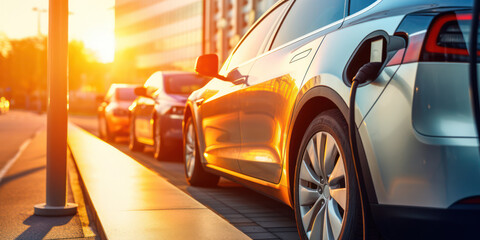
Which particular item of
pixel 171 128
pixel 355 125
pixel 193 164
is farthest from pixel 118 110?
pixel 355 125

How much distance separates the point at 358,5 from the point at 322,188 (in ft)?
3.41

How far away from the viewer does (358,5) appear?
3.50 metres

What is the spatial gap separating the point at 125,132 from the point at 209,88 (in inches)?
369

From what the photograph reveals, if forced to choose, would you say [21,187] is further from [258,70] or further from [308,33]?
[308,33]

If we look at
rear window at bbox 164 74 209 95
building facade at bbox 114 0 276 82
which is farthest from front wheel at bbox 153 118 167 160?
building facade at bbox 114 0 276 82

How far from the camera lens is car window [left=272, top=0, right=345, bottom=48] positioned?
385 centimetres

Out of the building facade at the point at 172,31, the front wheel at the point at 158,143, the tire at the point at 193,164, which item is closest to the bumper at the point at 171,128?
the front wheel at the point at 158,143

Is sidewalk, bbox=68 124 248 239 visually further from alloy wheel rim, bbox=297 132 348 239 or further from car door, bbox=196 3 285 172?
alloy wheel rim, bbox=297 132 348 239

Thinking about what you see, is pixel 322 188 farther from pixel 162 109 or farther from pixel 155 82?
pixel 155 82

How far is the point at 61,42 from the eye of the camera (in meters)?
5.13

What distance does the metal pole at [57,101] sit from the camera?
512 centimetres

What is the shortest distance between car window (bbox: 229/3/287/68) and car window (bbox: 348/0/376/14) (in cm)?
132

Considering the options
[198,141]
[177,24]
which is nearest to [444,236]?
[198,141]

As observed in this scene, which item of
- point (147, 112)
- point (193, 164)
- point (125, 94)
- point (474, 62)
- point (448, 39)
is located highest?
point (448, 39)
